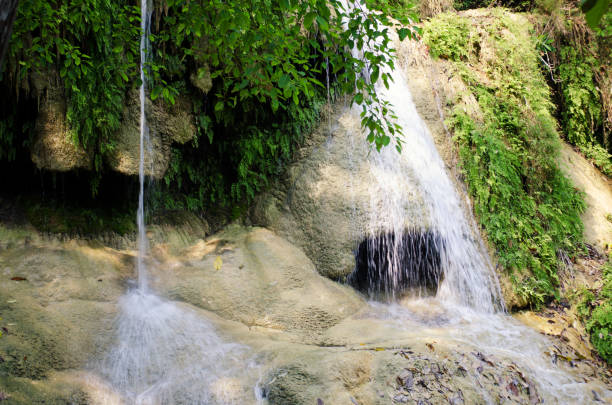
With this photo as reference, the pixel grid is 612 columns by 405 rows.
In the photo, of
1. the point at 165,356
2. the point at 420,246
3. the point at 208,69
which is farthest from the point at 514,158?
the point at 165,356

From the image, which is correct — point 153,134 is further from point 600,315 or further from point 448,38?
point 600,315

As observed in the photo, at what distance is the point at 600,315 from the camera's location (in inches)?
252

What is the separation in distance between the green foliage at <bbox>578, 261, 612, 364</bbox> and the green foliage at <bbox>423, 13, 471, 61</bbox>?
4.98m

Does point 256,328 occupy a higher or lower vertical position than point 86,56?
A: lower

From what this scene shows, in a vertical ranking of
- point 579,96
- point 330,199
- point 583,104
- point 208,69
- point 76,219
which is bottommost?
point 76,219

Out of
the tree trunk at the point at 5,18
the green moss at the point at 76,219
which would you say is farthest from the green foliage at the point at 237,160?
the tree trunk at the point at 5,18

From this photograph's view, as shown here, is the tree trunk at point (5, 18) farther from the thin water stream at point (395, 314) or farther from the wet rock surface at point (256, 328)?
the thin water stream at point (395, 314)

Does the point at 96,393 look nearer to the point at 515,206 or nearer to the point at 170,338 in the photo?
the point at 170,338

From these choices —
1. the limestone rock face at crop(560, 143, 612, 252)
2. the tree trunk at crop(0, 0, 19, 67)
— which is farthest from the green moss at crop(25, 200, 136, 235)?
the limestone rock face at crop(560, 143, 612, 252)

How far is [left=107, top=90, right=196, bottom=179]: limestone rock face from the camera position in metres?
5.98

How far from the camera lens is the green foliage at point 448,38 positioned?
905 cm

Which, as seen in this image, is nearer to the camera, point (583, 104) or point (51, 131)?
point (51, 131)

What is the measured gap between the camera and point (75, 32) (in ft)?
17.5

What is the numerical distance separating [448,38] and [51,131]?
7.55 meters
